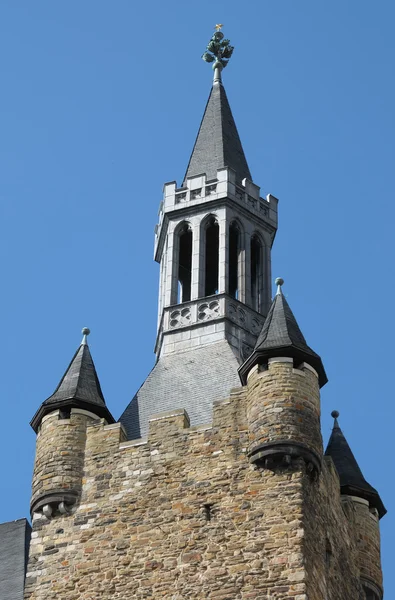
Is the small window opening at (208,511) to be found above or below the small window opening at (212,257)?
below

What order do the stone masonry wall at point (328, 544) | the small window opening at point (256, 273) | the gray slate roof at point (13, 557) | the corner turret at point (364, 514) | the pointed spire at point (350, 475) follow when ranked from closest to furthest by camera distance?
the stone masonry wall at point (328, 544) < the gray slate roof at point (13, 557) < the corner turret at point (364, 514) < the pointed spire at point (350, 475) < the small window opening at point (256, 273)

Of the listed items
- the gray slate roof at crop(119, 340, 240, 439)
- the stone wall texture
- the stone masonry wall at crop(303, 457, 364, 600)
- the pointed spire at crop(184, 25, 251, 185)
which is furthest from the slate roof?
the pointed spire at crop(184, 25, 251, 185)

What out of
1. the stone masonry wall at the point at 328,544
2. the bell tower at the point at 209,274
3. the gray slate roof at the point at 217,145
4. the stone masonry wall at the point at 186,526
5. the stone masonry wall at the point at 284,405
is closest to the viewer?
the stone masonry wall at the point at 186,526

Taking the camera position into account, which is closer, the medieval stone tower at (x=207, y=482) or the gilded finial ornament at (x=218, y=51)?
the medieval stone tower at (x=207, y=482)

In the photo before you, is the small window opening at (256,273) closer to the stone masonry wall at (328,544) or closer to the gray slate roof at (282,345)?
the gray slate roof at (282,345)

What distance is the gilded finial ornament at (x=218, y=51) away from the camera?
42.2 m

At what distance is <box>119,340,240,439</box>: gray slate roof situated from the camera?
103ft

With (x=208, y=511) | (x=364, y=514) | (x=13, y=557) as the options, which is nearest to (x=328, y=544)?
(x=208, y=511)

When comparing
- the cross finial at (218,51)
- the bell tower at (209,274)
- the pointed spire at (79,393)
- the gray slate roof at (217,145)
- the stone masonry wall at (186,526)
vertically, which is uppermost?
the cross finial at (218,51)

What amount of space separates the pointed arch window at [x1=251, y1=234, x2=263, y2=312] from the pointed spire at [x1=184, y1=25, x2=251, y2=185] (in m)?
1.63

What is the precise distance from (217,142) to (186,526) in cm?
1321

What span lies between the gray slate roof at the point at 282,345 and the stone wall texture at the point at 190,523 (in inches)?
17.5

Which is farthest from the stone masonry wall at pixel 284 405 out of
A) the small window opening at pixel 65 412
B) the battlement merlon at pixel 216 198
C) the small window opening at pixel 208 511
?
the battlement merlon at pixel 216 198

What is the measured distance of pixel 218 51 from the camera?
42.5 m
